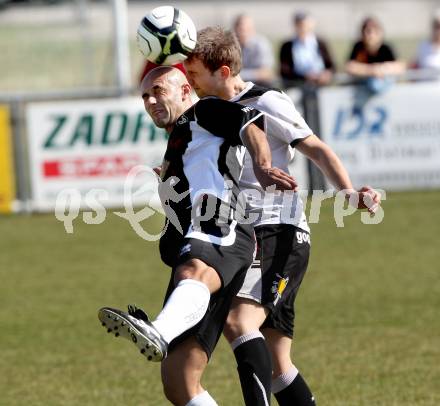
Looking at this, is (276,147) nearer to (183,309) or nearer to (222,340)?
(183,309)

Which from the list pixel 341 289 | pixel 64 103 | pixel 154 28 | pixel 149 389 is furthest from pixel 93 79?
pixel 154 28

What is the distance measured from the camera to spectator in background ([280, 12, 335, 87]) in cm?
1456

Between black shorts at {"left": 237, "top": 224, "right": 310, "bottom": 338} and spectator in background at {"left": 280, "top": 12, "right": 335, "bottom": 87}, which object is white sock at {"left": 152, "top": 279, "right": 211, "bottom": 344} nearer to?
black shorts at {"left": 237, "top": 224, "right": 310, "bottom": 338}

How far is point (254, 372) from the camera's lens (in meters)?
4.92

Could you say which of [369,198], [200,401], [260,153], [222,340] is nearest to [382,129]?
[222,340]

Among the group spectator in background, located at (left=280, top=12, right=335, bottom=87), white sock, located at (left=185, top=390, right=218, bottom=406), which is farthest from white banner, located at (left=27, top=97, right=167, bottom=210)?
white sock, located at (left=185, top=390, right=218, bottom=406)

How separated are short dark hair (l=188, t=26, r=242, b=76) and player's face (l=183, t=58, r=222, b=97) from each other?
0.02 meters

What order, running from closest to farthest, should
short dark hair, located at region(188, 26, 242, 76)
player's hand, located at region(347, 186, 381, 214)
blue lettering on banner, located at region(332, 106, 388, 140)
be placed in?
player's hand, located at region(347, 186, 381, 214) → short dark hair, located at region(188, 26, 242, 76) → blue lettering on banner, located at region(332, 106, 388, 140)

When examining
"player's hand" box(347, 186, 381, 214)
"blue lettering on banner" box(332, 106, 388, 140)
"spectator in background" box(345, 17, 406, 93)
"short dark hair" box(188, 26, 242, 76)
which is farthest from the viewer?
"spectator in background" box(345, 17, 406, 93)

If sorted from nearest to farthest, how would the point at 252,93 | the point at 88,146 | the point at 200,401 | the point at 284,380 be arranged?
the point at 200,401 → the point at 252,93 → the point at 284,380 → the point at 88,146

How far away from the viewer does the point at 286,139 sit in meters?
5.05

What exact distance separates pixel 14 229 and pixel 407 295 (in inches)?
221

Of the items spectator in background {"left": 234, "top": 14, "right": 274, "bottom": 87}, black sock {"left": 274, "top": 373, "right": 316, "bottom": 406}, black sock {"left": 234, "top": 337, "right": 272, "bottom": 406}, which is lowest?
spectator in background {"left": 234, "top": 14, "right": 274, "bottom": 87}

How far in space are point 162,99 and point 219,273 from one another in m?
0.82
